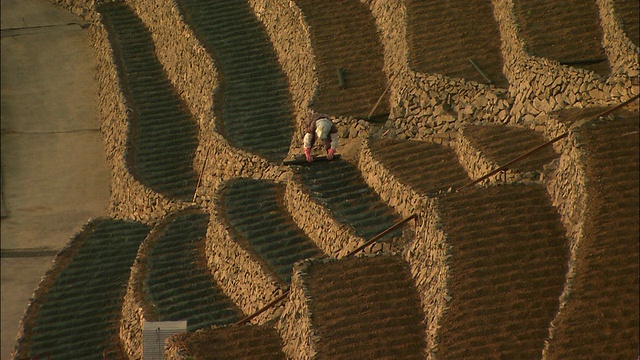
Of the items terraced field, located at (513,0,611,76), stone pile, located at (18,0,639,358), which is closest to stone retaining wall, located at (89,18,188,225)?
stone pile, located at (18,0,639,358)

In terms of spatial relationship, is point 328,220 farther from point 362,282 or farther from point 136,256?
point 136,256

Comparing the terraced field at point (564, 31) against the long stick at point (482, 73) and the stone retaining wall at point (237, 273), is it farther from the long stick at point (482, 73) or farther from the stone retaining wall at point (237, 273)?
the stone retaining wall at point (237, 273)

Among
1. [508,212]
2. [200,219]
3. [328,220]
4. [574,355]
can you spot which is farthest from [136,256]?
[574,355]

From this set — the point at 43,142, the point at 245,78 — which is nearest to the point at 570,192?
the point at 245,78

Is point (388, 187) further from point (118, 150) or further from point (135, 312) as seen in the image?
point (118, 150)

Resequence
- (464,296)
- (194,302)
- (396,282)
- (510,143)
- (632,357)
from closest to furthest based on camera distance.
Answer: (632,357), (464,296), (396,282), (510,143), (194,302)
